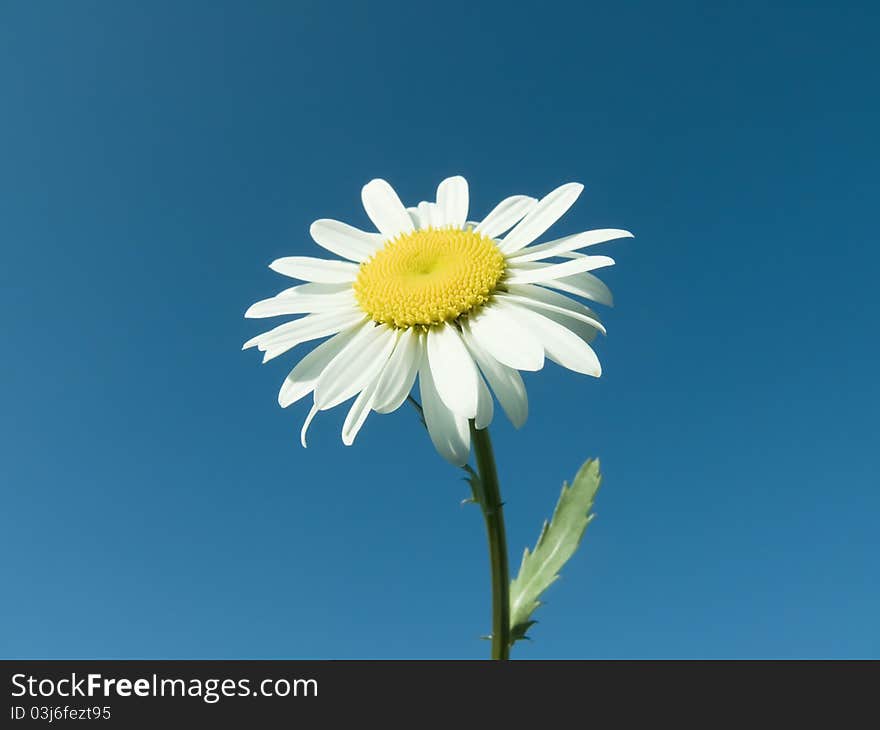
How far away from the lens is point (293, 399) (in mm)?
2357

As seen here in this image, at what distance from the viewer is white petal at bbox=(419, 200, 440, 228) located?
115 inches

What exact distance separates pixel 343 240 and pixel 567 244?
35.6 inches

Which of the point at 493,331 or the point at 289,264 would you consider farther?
the point at 289,264

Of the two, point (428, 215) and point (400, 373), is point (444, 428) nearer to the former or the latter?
point (400, 373)

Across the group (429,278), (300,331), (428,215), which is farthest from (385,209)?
(300,331)

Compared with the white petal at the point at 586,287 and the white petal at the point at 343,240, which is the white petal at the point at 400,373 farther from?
the white petal at the point at 343,240

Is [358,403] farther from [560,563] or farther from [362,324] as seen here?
[560,563]

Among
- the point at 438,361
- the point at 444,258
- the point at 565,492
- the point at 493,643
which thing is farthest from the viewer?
the point at 565,492

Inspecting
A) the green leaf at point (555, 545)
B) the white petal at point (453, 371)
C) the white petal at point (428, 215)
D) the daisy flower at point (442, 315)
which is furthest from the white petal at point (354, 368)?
the green leaf at point (555, 545)

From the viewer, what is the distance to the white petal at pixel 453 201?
2914 mm

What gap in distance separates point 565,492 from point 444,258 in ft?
3.24

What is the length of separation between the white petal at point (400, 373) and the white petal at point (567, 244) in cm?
49

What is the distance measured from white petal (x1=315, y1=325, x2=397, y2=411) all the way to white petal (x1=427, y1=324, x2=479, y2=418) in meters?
0.16

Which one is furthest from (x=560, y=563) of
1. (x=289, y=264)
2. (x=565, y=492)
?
(x=289, y=264)
